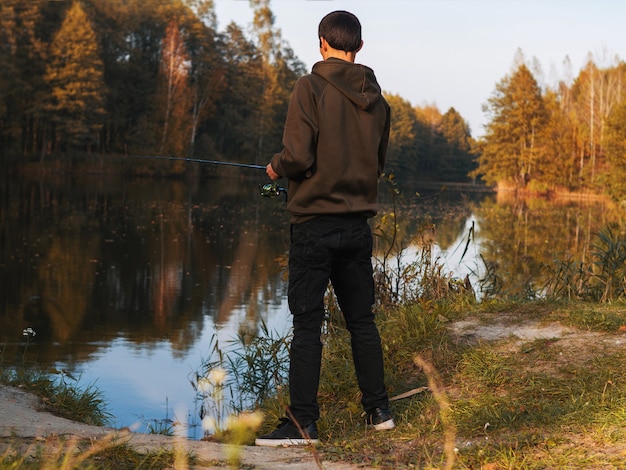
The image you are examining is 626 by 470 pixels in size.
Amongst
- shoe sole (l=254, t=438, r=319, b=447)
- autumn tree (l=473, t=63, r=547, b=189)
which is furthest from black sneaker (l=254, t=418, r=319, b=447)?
autumn tree (l=473, t=63, r=547, b=189)

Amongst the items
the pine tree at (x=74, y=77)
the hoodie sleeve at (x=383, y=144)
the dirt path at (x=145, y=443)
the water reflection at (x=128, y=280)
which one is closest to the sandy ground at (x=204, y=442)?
the dirt path at (x=145, y=443)

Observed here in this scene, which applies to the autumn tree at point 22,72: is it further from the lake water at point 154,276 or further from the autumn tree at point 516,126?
the autumn tree at point 516,126

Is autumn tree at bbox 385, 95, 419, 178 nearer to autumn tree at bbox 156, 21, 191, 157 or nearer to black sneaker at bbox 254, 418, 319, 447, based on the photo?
autumn tree at bbox 156, 21, 191, 157

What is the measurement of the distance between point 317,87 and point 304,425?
5.11ft

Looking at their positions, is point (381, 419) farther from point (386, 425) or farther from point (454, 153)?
point (454, 153)

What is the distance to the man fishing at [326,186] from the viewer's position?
11.8 ft

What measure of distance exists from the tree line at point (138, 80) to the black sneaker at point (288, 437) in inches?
1509

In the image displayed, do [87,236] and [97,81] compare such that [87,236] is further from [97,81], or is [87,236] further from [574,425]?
[97,81]

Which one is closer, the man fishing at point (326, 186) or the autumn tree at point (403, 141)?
the man fishing at point (326, 186)

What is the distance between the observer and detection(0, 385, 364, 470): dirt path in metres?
3.19

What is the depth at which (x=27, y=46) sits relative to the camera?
42.0 meters

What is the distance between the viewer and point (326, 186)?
11.9 ft

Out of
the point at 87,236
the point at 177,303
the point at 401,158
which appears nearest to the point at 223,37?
the point at 401,158

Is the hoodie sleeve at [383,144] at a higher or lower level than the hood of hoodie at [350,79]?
lower
